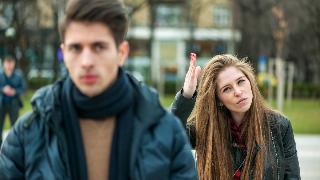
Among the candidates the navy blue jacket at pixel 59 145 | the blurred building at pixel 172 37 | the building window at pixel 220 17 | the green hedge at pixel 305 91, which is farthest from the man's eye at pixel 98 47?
the building window at pixel 220 17

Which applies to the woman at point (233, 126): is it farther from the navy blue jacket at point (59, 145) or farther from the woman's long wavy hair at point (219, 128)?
the navy blue jacket at point (59, 145)

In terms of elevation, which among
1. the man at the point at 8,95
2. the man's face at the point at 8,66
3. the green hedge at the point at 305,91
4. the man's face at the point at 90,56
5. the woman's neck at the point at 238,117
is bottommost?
the green hedge at the point at 305,91

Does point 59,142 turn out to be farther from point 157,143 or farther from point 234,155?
point 234,155

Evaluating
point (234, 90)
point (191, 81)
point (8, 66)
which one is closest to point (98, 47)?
point (191, 81)

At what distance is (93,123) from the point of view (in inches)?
97.1

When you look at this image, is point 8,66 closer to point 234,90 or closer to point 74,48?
point 234,90

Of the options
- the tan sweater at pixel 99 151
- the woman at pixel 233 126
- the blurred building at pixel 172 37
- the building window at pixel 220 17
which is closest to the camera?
the tan sweater at pixel 99 151

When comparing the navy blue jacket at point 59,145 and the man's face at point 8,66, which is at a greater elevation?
the navy blue jacket at point 59,145

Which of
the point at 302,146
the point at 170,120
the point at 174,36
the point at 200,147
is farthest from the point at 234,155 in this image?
the point at 174,36

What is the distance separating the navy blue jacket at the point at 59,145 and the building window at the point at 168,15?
5555 centimetres

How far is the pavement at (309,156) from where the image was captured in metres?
10.8

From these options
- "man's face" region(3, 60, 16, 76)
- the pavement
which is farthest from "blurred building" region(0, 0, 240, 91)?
"man's face" region(3, 60, 16, 76)

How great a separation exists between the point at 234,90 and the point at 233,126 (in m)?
0.23

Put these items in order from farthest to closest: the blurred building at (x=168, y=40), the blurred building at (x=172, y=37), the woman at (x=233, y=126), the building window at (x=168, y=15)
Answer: the building window at (x=168, y=15)
the blurred building at (x=172, y=37)
the blurred building at (x=168, y=40)
the woman at (x=233, y=126)
